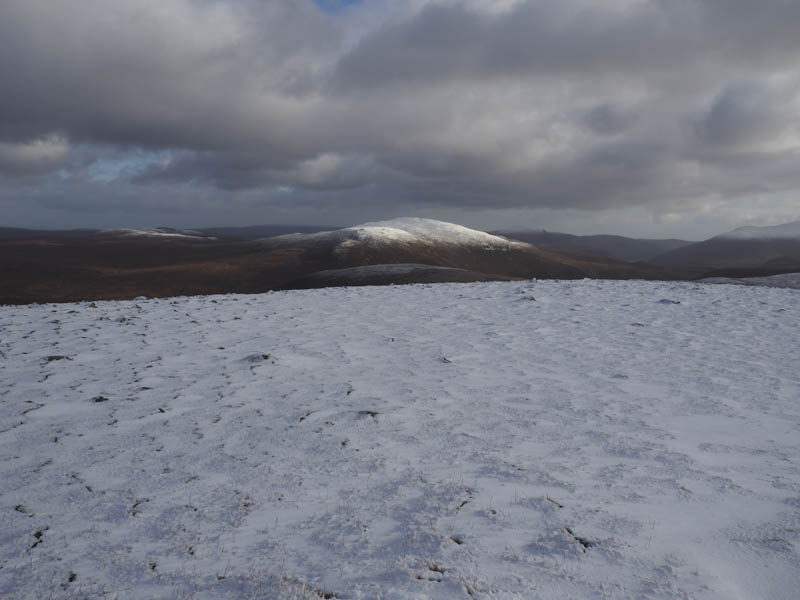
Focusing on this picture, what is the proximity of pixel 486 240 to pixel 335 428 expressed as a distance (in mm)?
125841

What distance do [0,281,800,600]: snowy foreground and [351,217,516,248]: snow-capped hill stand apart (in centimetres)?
10455

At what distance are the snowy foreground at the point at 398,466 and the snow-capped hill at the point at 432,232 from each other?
105 meters

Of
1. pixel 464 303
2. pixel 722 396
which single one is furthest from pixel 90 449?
pixel 464 303

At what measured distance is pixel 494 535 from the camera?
355 cm

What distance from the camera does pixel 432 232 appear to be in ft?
421

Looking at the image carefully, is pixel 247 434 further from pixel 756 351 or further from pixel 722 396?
pixel 756 351

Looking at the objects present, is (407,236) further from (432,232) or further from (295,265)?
(295,265)

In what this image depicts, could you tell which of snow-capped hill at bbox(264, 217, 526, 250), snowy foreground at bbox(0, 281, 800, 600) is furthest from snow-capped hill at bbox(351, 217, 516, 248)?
snowy foreground at bbox(0, 281, 800, 600)

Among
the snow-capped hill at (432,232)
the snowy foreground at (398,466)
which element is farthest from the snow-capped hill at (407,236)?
the snowy foreground at (398,466)

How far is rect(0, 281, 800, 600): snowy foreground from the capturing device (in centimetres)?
315

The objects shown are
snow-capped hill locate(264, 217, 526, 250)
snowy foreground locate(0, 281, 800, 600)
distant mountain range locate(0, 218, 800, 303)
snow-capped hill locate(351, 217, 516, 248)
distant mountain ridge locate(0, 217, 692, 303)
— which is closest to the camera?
snowy foreground locate(0, 281, 800, 600)

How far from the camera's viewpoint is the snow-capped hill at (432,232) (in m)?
118

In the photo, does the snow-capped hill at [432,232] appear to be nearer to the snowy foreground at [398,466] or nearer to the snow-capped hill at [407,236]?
the snow-capped hill at [407,236]

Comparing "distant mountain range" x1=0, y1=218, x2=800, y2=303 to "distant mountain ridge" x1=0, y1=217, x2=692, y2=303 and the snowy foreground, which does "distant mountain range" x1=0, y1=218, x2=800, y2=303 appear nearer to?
"distant mountain ridge" x1=0, y1=217, x2=692, y2=303
